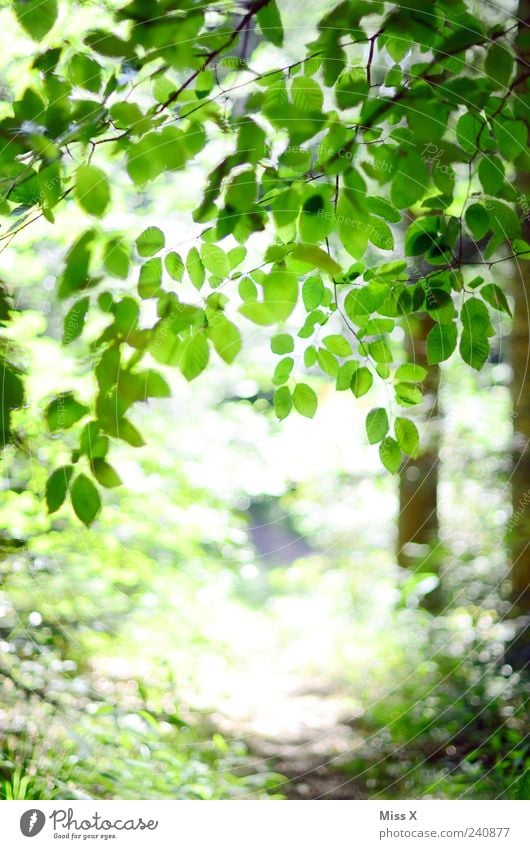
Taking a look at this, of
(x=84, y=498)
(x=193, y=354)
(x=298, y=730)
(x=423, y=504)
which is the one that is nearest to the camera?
(x=84, y=498)

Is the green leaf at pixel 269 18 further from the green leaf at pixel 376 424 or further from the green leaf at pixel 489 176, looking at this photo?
the green leaf at pixel 376 424

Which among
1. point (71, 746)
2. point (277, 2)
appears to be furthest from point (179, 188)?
point (71, 746)

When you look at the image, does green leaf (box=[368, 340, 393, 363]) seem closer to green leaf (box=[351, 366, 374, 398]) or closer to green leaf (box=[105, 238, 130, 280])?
green leaf (box=[351, 366, 374, 398])

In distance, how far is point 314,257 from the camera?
711 millimetres

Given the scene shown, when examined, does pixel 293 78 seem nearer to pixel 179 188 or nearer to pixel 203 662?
pixel 179 188

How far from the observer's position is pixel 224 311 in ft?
2.46

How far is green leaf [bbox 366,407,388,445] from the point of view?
2.58 feet
